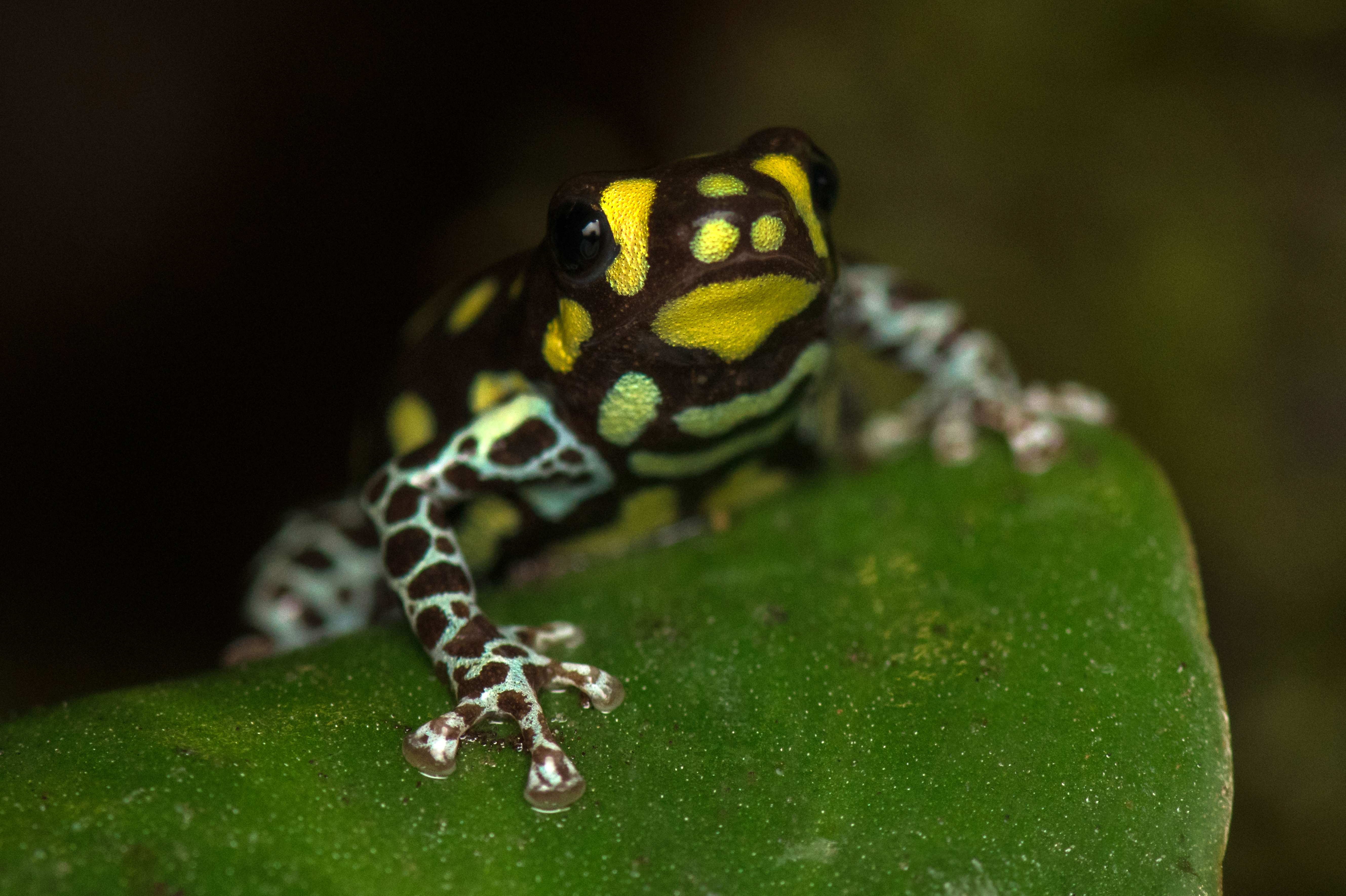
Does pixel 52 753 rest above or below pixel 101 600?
above

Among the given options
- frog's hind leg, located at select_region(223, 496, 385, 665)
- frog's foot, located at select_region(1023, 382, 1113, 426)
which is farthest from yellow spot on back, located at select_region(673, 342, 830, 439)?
frog's hind leg, located at select_region(223, 496, 385, 665)

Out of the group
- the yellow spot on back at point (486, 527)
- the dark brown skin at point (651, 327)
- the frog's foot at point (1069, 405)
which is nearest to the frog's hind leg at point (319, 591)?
the yellow spot on back at point (486, 527)

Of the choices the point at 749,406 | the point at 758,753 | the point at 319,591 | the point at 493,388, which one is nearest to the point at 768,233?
the point at 749,406

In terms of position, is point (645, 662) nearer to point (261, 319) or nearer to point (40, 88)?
point (261, 319)

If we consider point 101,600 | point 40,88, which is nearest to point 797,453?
point 101,600

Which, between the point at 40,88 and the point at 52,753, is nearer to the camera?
the point at 52,753

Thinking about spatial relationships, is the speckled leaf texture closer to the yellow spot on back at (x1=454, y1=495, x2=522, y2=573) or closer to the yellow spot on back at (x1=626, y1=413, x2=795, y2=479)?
the yellow spot on back at (x1=626, y1=413, x2=795, y2=479)

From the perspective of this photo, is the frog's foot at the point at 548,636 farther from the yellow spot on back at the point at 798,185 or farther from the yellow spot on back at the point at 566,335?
the yellow spot on back at the point at 798,185
